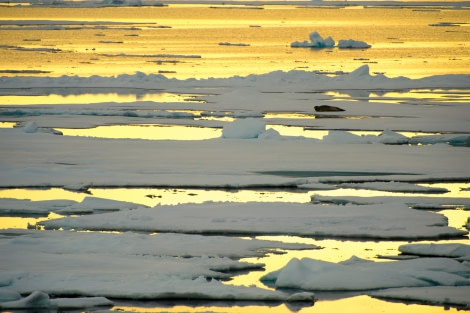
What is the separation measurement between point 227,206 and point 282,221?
2.69 ft

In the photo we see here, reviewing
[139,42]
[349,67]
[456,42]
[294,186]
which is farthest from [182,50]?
[294,186]

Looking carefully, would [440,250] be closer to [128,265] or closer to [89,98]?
[128,265]

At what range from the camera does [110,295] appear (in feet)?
21.1

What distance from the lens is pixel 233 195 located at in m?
10.2

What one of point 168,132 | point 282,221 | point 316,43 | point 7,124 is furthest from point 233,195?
point 316,43

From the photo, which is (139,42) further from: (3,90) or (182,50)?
(3,90)

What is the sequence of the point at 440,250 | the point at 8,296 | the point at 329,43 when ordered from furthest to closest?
the point at 329,43 → the point at 440,250 → the point at 8,296

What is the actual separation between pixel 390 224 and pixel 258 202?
56.8 inches

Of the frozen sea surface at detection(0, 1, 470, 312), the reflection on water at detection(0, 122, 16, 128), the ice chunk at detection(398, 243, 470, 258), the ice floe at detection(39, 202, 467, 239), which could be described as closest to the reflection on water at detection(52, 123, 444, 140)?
the frozen sea surface at detection(0, 1, 470, 312)

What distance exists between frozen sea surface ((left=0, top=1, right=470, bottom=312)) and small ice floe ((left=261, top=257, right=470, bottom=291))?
14 millimetres

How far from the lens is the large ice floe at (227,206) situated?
22.1 ft

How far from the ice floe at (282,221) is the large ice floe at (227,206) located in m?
0.02

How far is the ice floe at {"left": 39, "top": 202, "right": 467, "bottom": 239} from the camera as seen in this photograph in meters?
A: 8.34

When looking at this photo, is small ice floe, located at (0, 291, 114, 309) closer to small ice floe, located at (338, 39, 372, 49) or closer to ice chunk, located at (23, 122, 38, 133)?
ice chunk, located at (23, 122, 38, 133)
